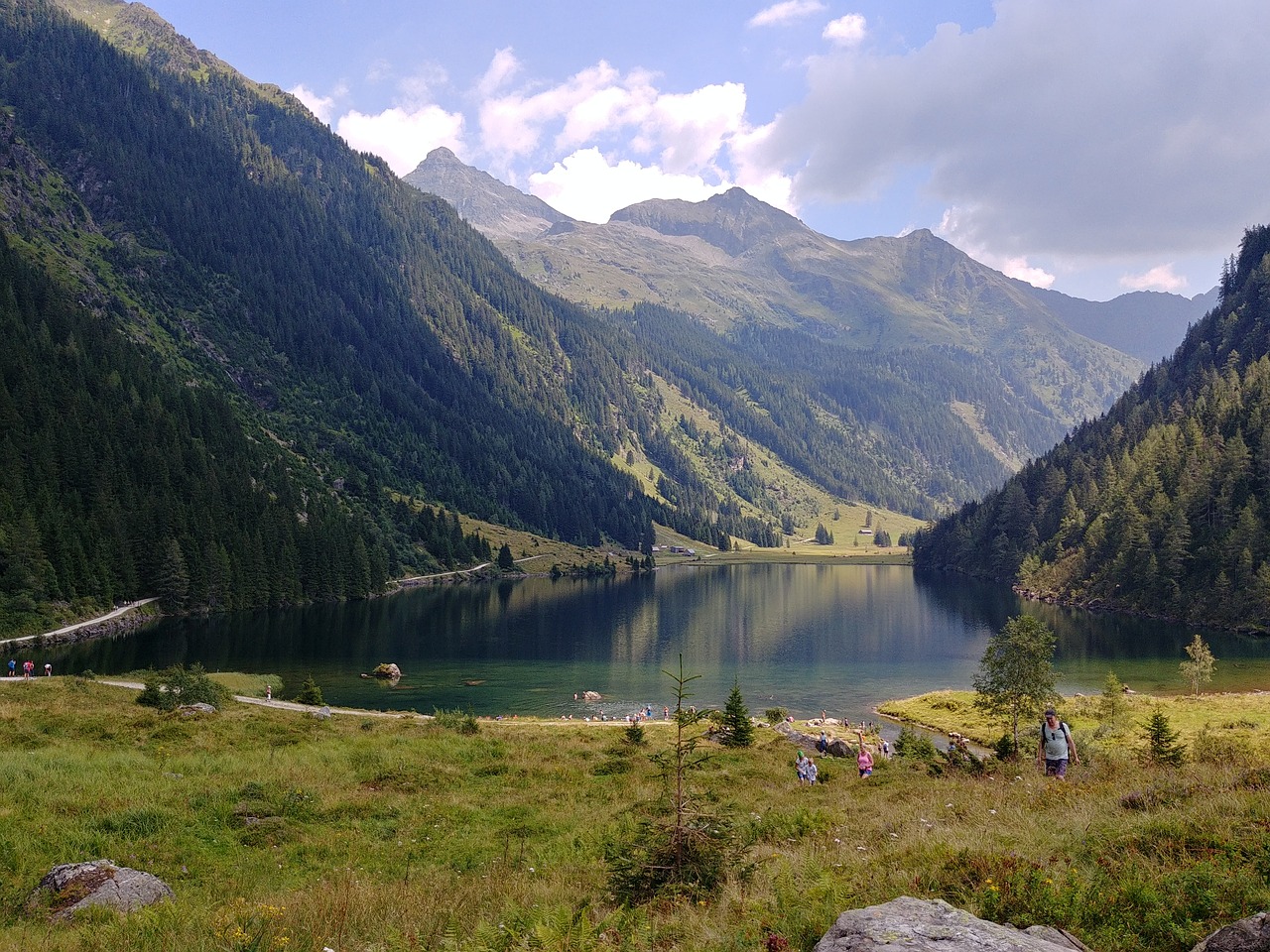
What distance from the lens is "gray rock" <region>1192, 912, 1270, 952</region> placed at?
8.24 meters

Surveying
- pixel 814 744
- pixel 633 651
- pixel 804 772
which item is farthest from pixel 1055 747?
pixel 633 651

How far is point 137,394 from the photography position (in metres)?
160

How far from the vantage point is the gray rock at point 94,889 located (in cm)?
1466

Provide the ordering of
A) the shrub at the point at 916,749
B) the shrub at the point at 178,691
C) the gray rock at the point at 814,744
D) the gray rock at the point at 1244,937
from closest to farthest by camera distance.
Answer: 1. the gray rock at the point at 1244,937
2. the shrub at the point at 916,749
3. the gray rock at the point at 814,744
4. the shrub at the point at 178,691

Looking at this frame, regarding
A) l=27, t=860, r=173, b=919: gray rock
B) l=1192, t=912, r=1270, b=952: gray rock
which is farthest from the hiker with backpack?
l=27, t=860, r=173, b=919: gray rock

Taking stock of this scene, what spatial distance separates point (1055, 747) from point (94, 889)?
26.5 metres

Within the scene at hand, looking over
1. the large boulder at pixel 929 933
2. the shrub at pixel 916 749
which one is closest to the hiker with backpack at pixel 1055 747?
the shrub at pixel 916 749

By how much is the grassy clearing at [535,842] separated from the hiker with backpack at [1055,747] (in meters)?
1.29

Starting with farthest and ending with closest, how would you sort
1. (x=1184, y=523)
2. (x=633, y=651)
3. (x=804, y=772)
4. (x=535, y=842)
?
(x=1184, y=523), (x=633, y=651), (x=804, y=772), (x=535, y=842)

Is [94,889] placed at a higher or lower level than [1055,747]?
lower

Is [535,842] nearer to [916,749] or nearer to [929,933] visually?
[929,933]

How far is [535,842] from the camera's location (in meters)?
21.8

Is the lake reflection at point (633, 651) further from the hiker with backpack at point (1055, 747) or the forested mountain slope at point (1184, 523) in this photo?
the hiker with backpack at point (1055, 747)

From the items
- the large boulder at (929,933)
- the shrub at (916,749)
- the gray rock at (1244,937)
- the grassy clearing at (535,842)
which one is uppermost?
the gray rock at (1244,937)
